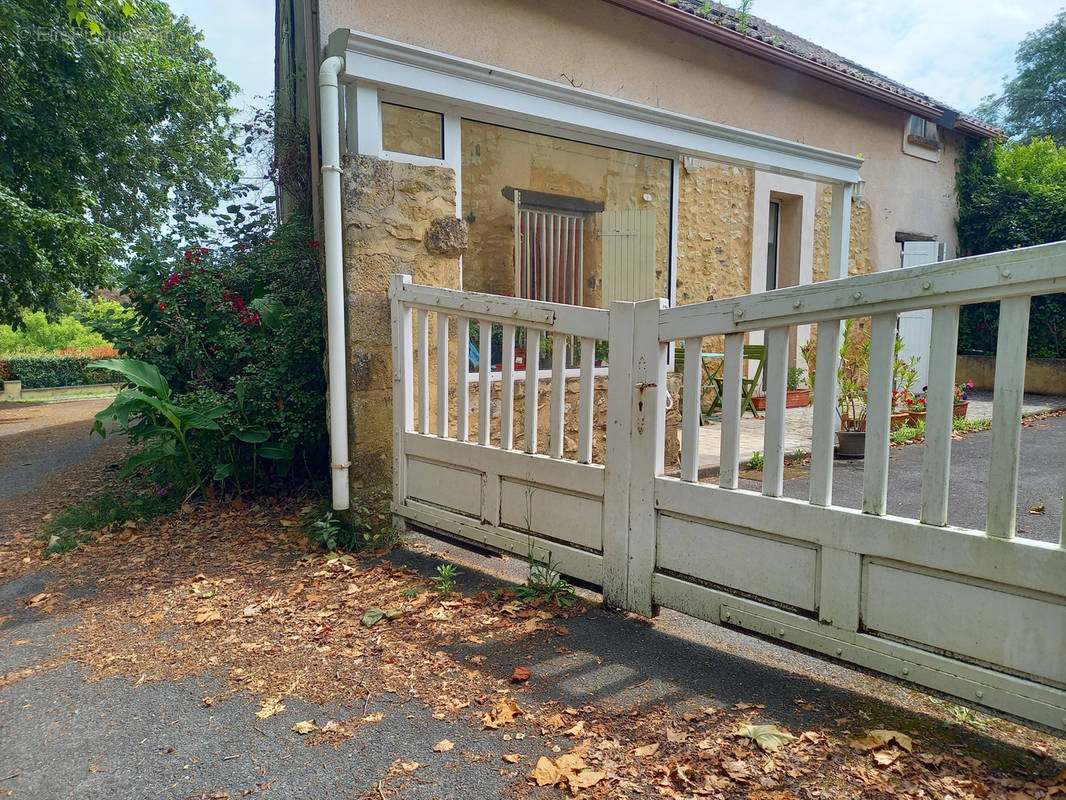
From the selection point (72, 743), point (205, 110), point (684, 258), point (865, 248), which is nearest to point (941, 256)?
point (865, 248)

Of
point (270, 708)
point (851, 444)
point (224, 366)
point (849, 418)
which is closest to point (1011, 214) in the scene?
point (849, 418)

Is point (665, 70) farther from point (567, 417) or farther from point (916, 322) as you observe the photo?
point (916, 322)

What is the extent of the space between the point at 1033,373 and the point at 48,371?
70.7ft

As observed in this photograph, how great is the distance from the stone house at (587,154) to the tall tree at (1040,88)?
2192cm

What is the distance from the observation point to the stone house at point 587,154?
3979 millimetres

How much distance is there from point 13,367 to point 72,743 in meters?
19.3

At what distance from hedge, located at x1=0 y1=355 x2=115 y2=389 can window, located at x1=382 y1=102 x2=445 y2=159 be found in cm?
1679

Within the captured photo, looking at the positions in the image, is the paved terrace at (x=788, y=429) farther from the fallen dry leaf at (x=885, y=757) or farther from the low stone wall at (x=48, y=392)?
the low stone wall at (x=48, y=392)

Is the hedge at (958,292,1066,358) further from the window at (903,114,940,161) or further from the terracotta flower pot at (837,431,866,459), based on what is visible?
the terracotta flower pot at (837,431,866,459)

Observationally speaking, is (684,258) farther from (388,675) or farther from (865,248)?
(388,675)

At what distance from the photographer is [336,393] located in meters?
3.93

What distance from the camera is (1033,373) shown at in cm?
1041

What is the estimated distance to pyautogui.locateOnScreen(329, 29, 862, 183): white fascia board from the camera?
3838mm

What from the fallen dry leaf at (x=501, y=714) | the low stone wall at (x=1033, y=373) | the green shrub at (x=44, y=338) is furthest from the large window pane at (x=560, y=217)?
the green shrub at (x=44, y=338)
